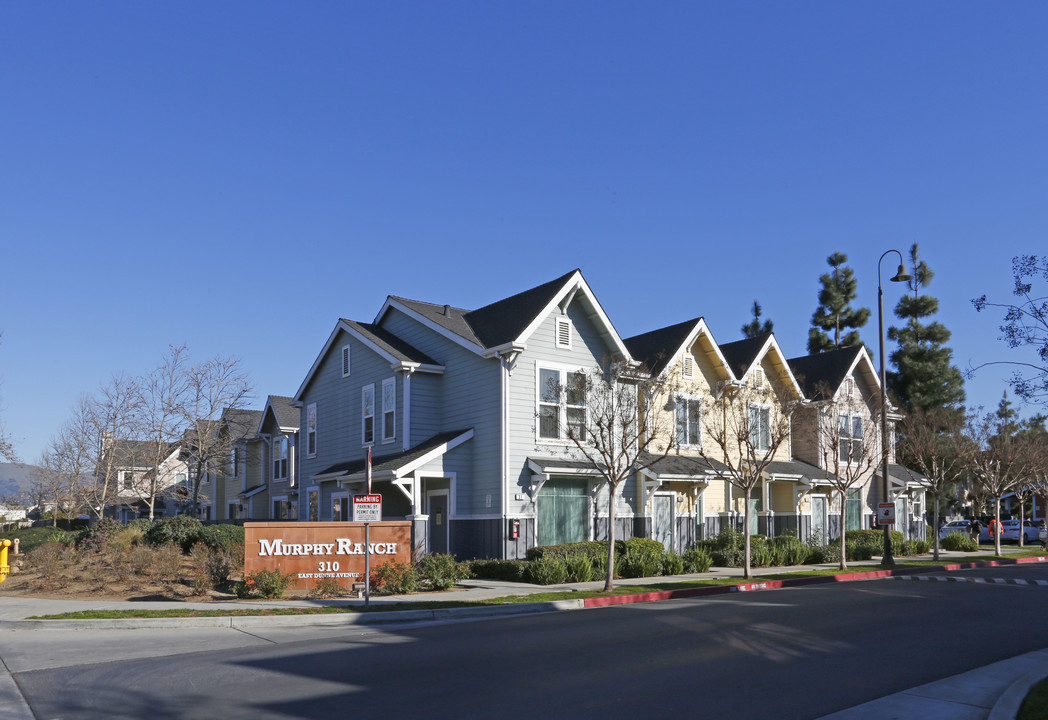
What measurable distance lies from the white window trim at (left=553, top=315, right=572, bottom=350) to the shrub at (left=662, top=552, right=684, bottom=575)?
709 centimetres

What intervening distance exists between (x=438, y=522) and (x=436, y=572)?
664 centimetres

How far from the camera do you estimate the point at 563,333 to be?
92.4ft

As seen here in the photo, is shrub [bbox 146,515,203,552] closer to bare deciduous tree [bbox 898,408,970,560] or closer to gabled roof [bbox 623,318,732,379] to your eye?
gabled roof [bbox 623,318,732,379]

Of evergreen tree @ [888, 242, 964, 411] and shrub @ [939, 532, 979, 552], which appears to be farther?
evergreen tree @ [888, 242, 964, 411]

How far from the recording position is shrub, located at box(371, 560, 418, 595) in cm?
2034

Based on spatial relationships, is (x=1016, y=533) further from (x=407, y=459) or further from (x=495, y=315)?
(x=407, y=459)

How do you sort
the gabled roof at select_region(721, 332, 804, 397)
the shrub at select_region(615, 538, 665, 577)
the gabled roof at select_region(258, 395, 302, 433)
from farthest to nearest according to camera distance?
the gabled roof at select_region(258, 395, 302, 433) → the gabled roof at select_region(721, 332, 804, 397) → the shrub at select_region(615, 538, 665, 577)

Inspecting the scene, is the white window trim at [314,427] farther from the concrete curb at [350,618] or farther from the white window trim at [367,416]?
the concrete curb at [350,618]

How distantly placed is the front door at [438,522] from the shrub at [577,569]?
481cm

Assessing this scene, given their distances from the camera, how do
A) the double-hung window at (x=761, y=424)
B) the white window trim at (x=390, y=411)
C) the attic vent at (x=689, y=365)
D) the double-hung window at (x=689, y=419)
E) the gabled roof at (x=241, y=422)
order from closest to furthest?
the white window trim at (x=390, y=411), the double-hung window at (x=689, y=419), the attic vent at (x=689, y=365), the double-hung window at (x=761, y=424), the gabled roof at (x=241, y=422)

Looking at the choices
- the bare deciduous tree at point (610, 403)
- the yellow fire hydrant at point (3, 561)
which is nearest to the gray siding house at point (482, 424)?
the bare deciduous tree at point (610, 403)

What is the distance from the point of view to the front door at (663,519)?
3064cm

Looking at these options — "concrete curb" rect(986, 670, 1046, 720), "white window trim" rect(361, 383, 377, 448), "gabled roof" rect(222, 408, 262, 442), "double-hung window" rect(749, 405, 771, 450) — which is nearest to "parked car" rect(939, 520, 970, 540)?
"double-hung window" rect(749, 405, 771, 450)

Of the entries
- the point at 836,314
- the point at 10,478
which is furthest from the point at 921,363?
the point at 10,478
